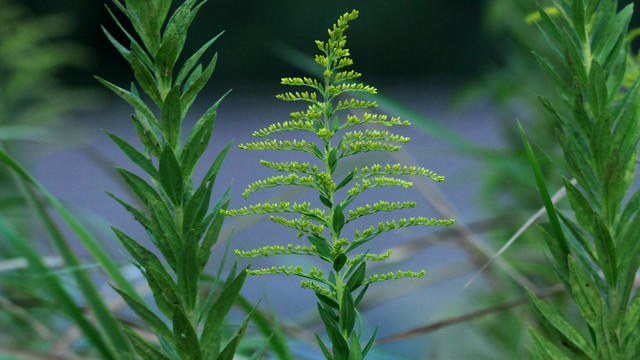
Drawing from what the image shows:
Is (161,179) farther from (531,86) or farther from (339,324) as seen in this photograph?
(531,86)

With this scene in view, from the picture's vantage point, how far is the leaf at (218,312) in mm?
189

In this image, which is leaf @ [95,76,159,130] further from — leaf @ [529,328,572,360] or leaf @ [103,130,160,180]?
leaf @ [529,328,572,360]

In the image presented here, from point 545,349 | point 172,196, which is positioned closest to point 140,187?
point 172,196

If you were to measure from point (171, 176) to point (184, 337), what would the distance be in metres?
0.04

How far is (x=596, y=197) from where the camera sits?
0.22 meters

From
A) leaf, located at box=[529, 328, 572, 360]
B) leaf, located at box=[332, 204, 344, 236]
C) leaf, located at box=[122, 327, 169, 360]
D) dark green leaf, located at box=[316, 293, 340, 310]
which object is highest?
leaf, located at box=[332, 204, 344, 236]

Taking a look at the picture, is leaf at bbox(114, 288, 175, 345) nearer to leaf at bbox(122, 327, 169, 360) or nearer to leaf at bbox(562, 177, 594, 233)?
leaf at bbox(122, 327, 169, 360)

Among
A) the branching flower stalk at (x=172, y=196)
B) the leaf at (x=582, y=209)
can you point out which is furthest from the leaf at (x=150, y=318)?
the leaf at (x=582, y=209)

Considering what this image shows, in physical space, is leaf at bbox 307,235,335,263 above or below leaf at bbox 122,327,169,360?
above

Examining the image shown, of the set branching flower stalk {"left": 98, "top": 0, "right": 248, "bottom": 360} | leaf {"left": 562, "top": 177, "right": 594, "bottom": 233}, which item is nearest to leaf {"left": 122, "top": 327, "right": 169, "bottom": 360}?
branching flower stalk {"left": 98, "top": 0, "right": 248, "bottom": 360}

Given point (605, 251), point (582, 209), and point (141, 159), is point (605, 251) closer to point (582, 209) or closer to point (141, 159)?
point (582, 209)

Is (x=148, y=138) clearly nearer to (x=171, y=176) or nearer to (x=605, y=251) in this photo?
(x=171, y=176)

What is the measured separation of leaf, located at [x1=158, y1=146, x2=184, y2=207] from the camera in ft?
0.59

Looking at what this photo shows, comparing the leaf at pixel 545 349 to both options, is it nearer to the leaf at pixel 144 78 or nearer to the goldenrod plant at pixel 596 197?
the goldenrod plant at pixel 596 197
